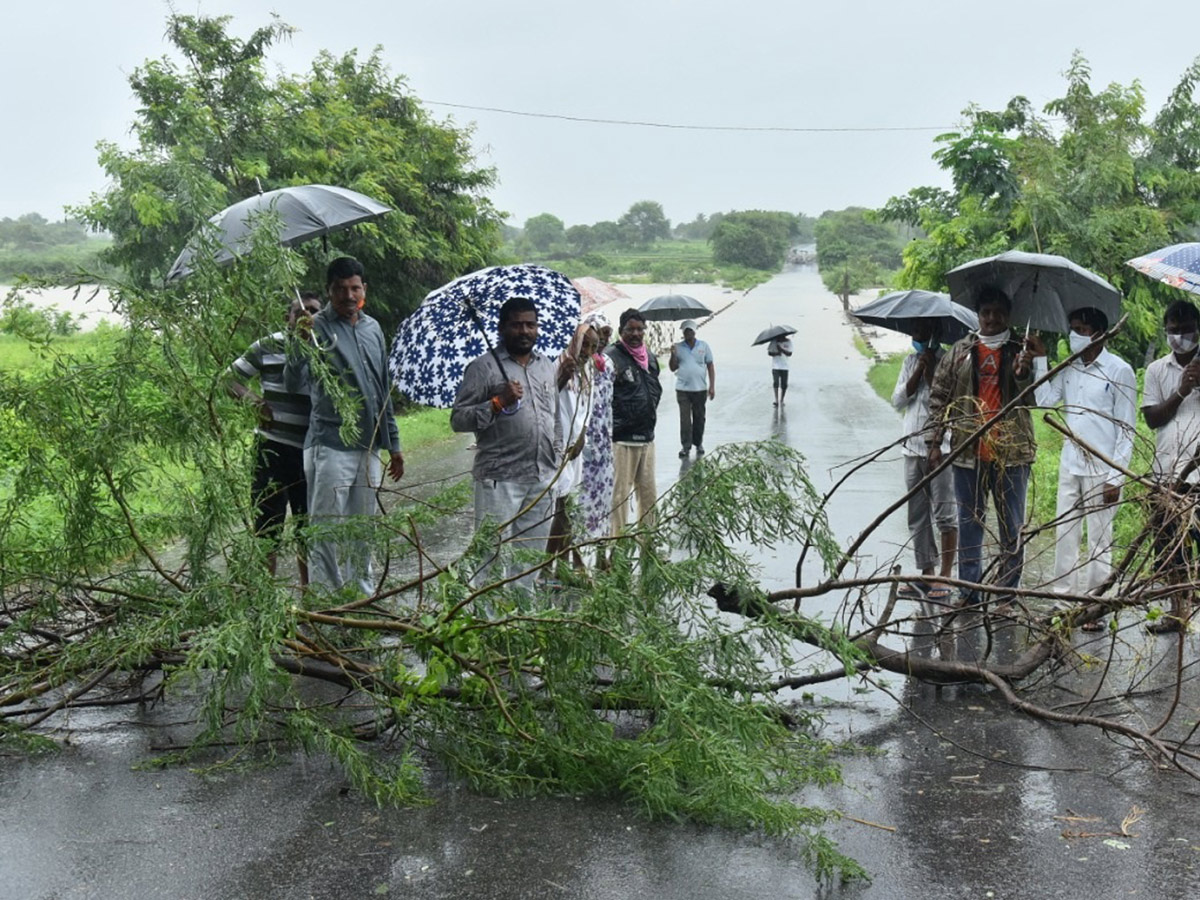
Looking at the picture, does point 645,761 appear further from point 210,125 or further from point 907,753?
point 210,125

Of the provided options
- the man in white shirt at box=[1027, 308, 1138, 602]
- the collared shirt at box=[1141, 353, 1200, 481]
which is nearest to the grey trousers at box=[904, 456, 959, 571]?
the man in white shirt at box=[1027, 308, 1138, 602]

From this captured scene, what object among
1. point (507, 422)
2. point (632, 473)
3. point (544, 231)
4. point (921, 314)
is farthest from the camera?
point (544, 231)

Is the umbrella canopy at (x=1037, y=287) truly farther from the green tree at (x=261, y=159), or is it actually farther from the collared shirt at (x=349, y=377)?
the green tree at (x=261, y=159)

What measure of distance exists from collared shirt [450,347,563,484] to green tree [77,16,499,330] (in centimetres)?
1172

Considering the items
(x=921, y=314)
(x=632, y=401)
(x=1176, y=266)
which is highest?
(x=1176, y=266)

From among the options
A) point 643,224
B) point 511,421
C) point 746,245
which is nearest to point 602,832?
point 511,421

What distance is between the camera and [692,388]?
50.1 feet

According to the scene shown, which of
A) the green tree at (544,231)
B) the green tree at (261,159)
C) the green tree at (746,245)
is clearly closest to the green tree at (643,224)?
the green tree at (544,231)

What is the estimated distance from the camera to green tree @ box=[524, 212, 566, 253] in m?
159

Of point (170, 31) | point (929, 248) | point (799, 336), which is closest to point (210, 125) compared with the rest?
point (170, 31)

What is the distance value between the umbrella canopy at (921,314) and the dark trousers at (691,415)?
688 centimetres

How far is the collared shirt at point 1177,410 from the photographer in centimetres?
732

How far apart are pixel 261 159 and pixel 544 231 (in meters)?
146

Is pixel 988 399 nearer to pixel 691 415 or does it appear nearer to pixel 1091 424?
pixel 1091 424
